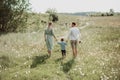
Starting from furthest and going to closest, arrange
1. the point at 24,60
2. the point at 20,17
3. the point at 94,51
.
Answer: the point at 20,17
the point at 94,51
the point at 24,60

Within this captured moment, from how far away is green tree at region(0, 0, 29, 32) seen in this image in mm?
39188

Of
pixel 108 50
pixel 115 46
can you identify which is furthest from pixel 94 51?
pixel 115 46

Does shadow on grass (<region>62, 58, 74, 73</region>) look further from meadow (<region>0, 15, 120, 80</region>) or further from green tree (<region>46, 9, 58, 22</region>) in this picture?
green tree (<region>46, 9, 58, 22</region>)

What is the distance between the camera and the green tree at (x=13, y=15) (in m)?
39.2

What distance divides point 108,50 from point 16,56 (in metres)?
7.22

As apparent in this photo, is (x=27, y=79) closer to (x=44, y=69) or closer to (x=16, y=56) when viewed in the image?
(x=44, y=69)

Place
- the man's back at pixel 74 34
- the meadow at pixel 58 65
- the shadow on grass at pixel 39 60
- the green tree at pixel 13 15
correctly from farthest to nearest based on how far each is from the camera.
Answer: the green tree at pixel 13 15
the man's back at pixel 74 34
the shadow on grass at pixel 39 60
the meadow at pixel 58 65

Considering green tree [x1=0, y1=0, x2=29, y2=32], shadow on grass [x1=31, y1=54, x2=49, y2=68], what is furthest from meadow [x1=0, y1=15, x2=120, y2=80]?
green tree [x1=0, y1=0, x2=29, y2=32]

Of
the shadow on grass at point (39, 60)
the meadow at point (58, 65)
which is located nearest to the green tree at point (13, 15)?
the meadow at point (58, 65)

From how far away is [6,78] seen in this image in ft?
49.2

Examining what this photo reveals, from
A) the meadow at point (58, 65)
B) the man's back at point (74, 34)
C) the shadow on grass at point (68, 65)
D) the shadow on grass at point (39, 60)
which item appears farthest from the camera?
the man's back at point (74, 34)

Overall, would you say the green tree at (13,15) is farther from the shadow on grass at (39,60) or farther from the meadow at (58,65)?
the shadow on grass at (39,60)

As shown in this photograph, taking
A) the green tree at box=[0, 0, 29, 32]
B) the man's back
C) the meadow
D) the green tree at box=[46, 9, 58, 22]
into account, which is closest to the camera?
the meadow

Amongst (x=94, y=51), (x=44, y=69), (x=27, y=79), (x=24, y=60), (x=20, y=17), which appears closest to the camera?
(x=27, y=79)
